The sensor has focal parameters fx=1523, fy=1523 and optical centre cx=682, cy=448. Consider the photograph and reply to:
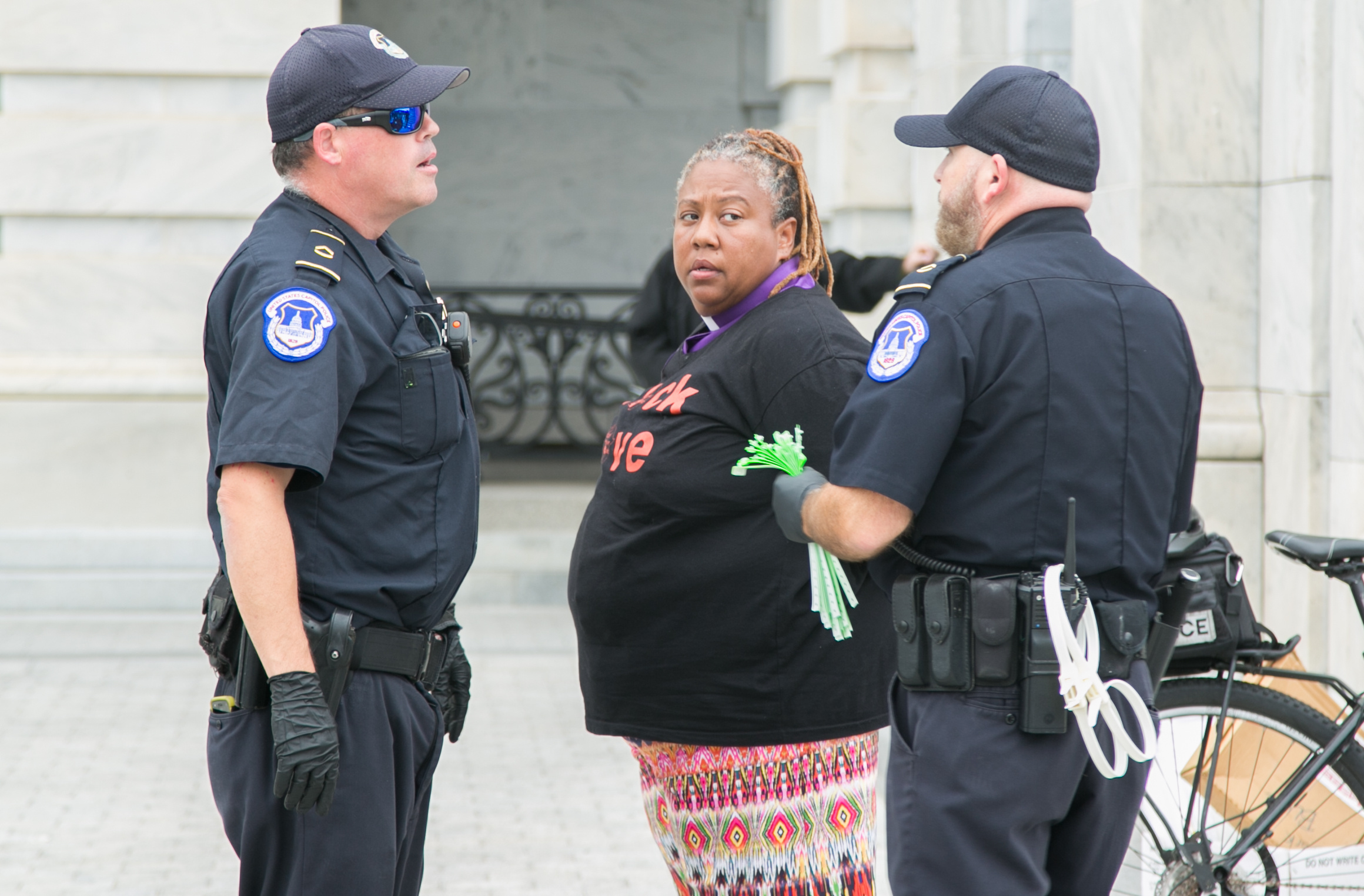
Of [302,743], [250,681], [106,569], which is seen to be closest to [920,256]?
[250,681]

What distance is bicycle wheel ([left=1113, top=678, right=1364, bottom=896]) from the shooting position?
350 centimetres

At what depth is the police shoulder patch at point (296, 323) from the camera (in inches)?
94.3

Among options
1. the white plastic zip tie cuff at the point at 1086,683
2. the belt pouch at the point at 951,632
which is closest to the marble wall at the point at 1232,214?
the white plastic zip tie cuff at the point at 1086,683

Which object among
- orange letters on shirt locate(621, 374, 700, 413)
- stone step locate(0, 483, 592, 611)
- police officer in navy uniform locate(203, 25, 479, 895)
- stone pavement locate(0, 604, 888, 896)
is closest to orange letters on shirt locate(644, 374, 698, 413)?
orange letters on shirt locate(621, 374, 700, 413)

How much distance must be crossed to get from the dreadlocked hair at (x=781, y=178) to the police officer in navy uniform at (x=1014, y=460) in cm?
48

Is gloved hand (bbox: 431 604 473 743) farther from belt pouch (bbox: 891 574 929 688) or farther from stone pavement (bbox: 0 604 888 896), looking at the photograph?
stone pavement (bbox: 0 604 888 896)

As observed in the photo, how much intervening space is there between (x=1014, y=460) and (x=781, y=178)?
85 centimetres

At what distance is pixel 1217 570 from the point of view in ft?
11.3

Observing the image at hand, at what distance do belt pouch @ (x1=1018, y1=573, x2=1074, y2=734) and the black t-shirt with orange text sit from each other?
1.27 ft

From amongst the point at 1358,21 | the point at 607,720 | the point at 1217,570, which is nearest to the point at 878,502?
the point at 607,720

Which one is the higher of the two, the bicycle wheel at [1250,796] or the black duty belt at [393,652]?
the black duty belt at [393,652]

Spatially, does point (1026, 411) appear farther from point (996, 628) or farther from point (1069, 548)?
point (996, 628)

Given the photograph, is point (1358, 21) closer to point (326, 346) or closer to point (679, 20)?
point (326, 346)

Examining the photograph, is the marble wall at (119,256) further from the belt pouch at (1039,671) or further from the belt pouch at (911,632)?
the belt pouch at (1039,671)
